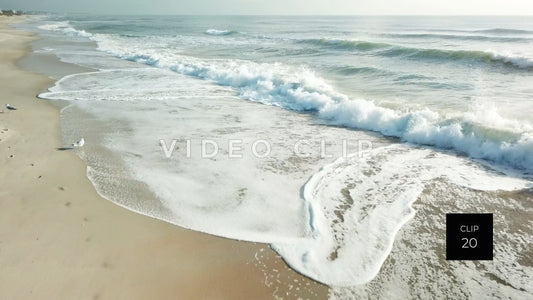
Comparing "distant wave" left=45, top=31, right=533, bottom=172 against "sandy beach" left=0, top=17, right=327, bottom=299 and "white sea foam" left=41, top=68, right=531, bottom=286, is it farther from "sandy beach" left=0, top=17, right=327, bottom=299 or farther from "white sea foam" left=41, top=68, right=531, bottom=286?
"sandy beach" left=0, top=17, right=327, bottom=299

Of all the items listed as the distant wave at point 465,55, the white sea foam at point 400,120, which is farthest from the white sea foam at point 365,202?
the distant wave at point 465,55

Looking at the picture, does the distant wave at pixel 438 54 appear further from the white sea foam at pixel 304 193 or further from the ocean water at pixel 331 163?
the white sea foam at pixel 304 193

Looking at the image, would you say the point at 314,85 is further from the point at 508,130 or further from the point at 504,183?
the point at 504,183

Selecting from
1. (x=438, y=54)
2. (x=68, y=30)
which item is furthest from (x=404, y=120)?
(x=68, y=30)

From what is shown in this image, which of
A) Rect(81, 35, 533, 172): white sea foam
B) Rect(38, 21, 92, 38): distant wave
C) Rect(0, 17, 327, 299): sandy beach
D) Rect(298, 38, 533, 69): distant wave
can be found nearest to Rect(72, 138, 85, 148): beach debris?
Rect(0, 17, 327, 299): sandy beach

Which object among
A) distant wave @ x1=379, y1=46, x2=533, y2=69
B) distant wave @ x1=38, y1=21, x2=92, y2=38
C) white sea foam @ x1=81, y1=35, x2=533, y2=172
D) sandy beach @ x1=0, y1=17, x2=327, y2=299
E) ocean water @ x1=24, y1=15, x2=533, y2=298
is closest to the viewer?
sandy beach @ x1=0, y1=17, x2=327, y2=299

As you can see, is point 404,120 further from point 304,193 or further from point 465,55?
point 465,55
